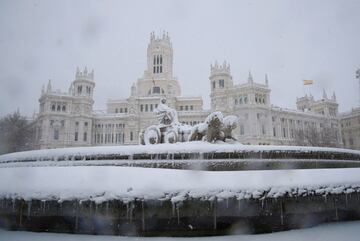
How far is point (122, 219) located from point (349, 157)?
25.8ft

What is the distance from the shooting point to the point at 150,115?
64812 millimetres

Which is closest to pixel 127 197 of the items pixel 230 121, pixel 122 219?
pixel 122 219

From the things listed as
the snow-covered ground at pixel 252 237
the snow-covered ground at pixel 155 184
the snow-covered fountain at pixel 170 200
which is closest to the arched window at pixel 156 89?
the snow-covered fountain at pixel 170 200

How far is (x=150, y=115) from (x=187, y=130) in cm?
5516

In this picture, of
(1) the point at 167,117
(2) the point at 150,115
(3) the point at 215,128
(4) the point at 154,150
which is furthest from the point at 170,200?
(2) the point at 150,115

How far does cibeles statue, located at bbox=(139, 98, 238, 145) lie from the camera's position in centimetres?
851

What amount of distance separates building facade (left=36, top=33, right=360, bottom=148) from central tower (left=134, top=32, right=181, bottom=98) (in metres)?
1.59

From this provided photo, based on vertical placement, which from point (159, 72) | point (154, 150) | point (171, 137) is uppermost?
point (159, 72)

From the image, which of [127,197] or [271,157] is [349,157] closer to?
[271,157]

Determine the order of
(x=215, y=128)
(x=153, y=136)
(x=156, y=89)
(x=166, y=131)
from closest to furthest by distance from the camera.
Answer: (x=215, y=128), (x=153, y=136), (x=166, y=131), (x=156, y=89)

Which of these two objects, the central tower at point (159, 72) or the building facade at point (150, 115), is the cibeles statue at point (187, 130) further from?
the central tower at point (159, 72)

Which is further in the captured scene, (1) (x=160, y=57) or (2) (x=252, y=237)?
(1) (x=160, y=57)

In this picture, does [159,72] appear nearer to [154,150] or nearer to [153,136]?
[153,136]

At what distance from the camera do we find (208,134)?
336 inches
